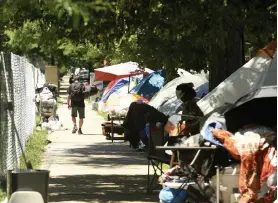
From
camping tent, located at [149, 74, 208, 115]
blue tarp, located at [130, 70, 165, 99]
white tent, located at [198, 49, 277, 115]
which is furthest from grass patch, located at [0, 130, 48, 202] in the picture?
white tent, located at [198, 49, 277, 115]

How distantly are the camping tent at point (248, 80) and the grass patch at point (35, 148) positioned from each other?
13.1 feet

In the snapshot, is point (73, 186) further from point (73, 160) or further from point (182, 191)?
point (73, 160)

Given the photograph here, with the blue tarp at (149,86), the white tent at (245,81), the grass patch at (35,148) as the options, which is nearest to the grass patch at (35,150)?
the grass patch at (35,148)

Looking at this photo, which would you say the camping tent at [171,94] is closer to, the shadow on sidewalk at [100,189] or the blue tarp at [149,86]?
the blue tarp at [149,86]

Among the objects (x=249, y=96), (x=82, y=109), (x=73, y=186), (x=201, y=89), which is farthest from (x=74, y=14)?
(x=82, y=109)

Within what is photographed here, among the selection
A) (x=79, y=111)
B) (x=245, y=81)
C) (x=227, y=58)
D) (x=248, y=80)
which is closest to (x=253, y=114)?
(x=248, y=80)

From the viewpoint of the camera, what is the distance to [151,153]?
13.2 metres

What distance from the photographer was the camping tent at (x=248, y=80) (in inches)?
449

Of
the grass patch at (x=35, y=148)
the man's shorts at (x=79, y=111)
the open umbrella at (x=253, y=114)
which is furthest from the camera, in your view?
the man's shorts at (x=79, y=111)

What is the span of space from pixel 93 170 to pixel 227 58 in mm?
3186

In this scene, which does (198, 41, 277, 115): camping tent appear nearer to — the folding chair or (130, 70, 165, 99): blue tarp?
the folding chair

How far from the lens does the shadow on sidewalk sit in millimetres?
13008

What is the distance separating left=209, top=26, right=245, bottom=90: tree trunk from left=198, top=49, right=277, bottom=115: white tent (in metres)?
1.31

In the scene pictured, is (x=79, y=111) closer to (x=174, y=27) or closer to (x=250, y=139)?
(x=174, y=27)
